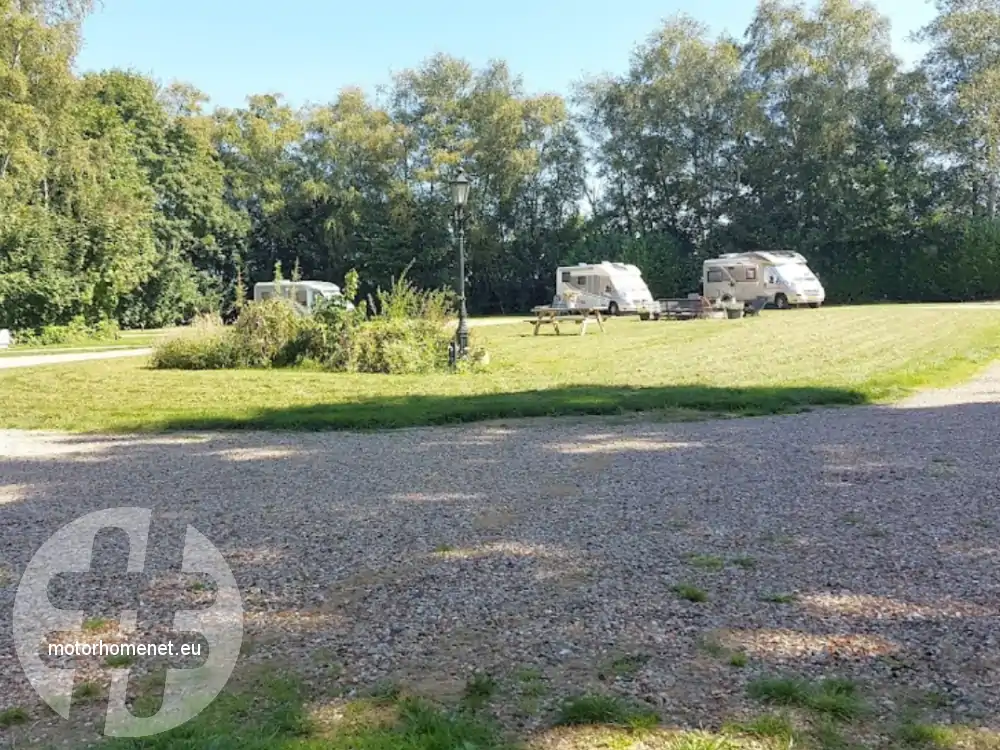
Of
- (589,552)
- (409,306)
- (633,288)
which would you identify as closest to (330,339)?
(409,306)

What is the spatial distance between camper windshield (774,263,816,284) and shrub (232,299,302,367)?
21.4m

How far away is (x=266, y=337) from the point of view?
1384 cm

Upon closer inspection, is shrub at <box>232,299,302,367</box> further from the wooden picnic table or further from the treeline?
the treeline

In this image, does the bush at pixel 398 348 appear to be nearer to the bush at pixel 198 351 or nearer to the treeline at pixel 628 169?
the bush at pixel 198 351

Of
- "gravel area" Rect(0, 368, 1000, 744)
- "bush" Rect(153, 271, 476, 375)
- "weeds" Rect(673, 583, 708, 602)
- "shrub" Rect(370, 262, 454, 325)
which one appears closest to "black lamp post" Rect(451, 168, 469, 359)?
"bush" Rect(153, 271, 476, 375)

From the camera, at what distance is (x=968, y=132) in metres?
35.2

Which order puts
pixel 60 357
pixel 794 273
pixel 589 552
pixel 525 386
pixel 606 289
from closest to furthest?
pixel 589 552, pixel 525 386, pixel 60 357, pixel 606 289, pixel 794 273

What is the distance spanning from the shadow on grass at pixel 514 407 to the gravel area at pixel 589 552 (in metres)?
1.19

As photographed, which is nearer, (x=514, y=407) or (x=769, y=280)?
(x=514, y=407)

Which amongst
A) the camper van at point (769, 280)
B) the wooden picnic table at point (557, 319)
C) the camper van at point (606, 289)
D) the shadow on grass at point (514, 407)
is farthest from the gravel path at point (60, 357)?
the camper van at point (769, 280)

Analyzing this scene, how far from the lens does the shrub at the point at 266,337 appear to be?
1377 centimetres

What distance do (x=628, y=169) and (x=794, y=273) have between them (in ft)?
39.9

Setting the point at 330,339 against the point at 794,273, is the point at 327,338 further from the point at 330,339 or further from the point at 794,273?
the point at 794,273

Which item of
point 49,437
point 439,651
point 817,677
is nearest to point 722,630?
point 817,677
